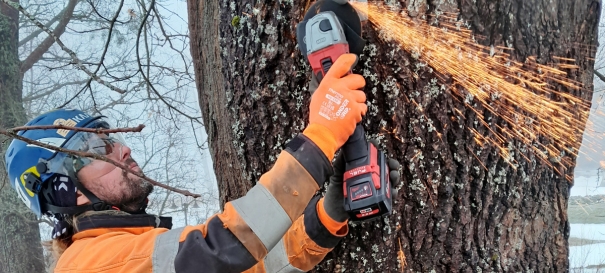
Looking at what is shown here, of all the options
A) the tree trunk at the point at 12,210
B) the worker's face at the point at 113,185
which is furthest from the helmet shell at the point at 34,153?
the tree trunk at the point at 12,210

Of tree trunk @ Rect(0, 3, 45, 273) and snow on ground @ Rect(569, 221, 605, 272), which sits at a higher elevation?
tree trunk @ Rect(0, 3, 45, 273)

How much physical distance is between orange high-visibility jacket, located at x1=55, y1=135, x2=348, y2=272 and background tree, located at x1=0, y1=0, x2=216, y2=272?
2380 mm

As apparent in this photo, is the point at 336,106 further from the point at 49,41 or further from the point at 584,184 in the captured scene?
the point at 584,184

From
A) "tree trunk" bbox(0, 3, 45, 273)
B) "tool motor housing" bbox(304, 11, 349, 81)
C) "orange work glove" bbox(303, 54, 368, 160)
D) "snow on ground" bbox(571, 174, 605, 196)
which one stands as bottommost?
"snow on ground" bbox(571, 174, 605, 196)

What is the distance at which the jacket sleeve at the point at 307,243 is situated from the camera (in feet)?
5.35

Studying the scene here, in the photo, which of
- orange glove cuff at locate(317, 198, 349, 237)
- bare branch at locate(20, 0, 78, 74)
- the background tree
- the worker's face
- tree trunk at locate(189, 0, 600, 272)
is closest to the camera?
tree trunk at locate(189, 0, 600, 272)

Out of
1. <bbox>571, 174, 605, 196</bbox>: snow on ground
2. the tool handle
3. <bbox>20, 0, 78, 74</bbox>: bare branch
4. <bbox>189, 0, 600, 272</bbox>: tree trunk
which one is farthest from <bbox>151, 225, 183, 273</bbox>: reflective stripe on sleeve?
<bbox>571, 174, 605, 196</bbox>: snow on ground

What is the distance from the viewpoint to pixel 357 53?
1.45m

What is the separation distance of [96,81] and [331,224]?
3240mm

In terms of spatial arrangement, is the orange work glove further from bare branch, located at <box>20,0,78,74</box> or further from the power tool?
bare branch, located at <box>20,0,78,74</box>

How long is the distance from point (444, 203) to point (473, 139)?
0.26m

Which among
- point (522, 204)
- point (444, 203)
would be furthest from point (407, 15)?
point (522, 204)

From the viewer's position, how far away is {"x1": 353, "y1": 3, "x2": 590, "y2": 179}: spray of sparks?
141cm

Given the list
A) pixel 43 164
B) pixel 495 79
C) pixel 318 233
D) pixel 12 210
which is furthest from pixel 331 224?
pixel 12 210
